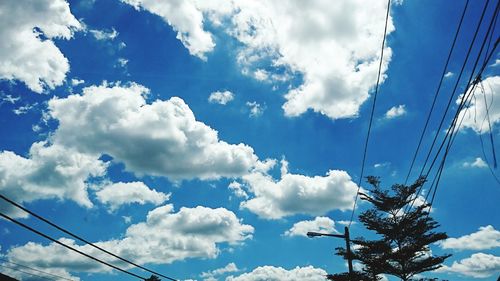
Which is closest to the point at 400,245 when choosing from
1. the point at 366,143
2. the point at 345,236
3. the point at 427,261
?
the point at 427,261

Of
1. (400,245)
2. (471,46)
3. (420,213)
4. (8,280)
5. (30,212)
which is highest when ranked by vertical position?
(420,213)

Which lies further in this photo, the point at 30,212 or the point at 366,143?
the point at 366,143

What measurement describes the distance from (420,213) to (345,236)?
2067 cm

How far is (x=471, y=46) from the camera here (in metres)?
5.67

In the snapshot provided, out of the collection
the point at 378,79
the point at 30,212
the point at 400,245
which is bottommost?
the point at 30,212

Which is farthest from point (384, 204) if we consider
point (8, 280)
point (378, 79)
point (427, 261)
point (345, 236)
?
point (8, 280)

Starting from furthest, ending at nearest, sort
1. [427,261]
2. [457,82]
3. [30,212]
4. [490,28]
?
[427,261], [30,212], [457,82], [490,28]

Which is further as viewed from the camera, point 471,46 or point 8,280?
point 8,280

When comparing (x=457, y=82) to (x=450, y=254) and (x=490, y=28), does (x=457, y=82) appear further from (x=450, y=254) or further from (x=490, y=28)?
(x=450, y=254)

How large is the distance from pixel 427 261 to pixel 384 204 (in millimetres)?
6108

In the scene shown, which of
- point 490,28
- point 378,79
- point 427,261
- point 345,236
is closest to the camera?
point 490,28

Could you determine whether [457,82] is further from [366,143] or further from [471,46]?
[366,143]

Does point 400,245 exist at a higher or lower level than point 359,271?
higher

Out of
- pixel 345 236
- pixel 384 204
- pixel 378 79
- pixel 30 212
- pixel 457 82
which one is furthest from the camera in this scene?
pixel 384 204
